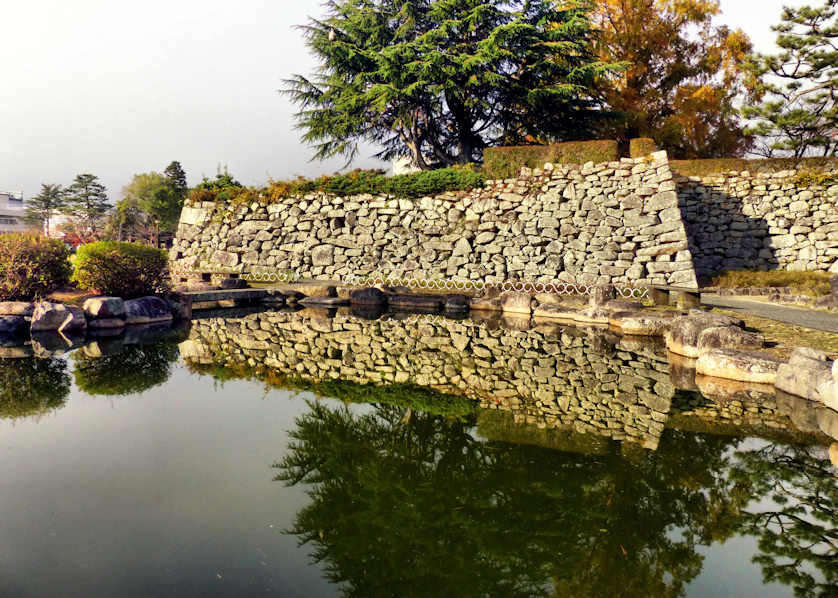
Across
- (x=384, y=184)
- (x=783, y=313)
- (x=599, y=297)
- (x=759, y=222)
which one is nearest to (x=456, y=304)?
(x=599, y=297)

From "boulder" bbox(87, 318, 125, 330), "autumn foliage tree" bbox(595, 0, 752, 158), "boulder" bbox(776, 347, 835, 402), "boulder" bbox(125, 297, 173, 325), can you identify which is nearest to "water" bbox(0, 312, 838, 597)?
"boulder" bbox(776, 347, 835, 402)

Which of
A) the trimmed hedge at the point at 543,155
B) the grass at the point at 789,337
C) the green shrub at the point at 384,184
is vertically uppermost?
the trimmed hedge at the point at 543,155

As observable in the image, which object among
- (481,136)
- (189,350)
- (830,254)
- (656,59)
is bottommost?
(189,350)

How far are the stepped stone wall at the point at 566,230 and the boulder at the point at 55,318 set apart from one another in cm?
964

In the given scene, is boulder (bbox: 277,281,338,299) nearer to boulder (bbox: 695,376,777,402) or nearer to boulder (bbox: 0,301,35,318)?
boulder (bbox: 0,301,35,318)

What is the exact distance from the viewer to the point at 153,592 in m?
2.38

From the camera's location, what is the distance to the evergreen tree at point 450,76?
17.7 meters

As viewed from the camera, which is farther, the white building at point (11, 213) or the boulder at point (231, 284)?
the white building at point (11, 213)

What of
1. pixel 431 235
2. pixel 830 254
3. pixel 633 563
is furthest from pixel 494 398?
pixel 830 254

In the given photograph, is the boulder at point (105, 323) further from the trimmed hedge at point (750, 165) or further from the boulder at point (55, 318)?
the trimmed hedge at point (750, 165)

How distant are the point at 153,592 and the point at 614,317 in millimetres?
10236

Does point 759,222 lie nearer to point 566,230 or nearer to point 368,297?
point 566,230

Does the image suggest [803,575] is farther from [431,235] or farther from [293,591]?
[431,235]

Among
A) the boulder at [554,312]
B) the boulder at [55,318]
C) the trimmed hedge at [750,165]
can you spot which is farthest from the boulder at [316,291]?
the trimmed hedge at [750,165]
